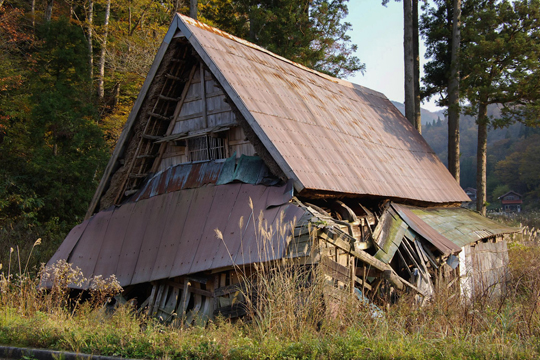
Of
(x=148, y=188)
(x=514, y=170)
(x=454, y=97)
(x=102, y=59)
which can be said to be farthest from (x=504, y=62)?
(x=514, y=170)

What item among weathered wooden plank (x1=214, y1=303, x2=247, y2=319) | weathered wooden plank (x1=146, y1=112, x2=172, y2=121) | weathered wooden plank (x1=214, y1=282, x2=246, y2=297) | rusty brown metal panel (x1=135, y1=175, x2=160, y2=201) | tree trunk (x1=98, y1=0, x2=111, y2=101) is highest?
tree trunk (x1=98, y1=0, x2=111, y2=101)

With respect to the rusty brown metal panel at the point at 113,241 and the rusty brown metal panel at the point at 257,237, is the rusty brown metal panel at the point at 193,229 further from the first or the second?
the rusty brown metal panel at the point at 113,241

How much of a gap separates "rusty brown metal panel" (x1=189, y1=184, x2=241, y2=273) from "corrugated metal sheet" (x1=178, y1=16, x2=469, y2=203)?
1284mm

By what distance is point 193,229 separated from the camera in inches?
351

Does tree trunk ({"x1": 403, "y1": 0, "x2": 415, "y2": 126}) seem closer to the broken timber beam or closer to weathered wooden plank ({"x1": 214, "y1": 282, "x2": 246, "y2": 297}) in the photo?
the broken timber beam

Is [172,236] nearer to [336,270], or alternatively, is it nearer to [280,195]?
[280,195]

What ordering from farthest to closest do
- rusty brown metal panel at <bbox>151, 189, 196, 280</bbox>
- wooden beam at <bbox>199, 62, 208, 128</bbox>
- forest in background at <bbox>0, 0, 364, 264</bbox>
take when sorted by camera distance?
forest in background at <bbox>0, 0, 364, 264</bbox> < wooden beam at <bbox>199, 62, 208, 128</bbox> < rusty brown metal panel at <bbox>151, 189, 196, 280</bbox>

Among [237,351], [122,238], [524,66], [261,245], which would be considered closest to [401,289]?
[261,245]

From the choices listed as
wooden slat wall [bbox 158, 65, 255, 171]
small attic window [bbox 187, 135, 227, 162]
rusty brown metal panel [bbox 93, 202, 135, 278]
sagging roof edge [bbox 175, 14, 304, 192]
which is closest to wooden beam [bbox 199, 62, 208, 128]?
wooden slat wall [bbox 158, 65, 255, 171]

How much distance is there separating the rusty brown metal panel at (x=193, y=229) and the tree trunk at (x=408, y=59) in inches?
593

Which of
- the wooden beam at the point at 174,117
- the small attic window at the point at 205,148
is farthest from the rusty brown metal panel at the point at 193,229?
the wooden beam at the point at 174,117

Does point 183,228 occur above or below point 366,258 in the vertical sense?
above

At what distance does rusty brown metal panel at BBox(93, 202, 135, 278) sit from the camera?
989 centimetres

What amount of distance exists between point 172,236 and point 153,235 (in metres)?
0.60
